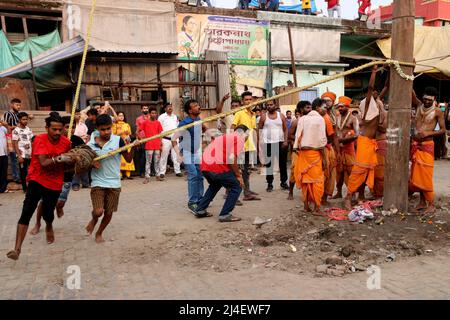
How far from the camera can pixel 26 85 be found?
11375 mm

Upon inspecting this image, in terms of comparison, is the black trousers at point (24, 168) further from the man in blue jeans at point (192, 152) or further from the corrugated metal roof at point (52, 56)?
the man in blue jeans at point (192, 152)

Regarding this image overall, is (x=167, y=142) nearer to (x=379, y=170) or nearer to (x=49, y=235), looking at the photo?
(x=379, y=170)

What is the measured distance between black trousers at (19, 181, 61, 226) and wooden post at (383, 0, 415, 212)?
433 cm

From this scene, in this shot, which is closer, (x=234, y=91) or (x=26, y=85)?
(x=26, y=85)

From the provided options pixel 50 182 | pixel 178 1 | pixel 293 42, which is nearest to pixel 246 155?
pixel 50 182

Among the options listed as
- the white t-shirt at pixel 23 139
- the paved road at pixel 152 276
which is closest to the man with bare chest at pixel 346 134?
the paved road at pixel 152 276

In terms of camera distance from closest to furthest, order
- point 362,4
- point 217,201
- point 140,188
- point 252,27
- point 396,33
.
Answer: point 396,33, point 217,201, point 140,188, point 252,27, point 362,4

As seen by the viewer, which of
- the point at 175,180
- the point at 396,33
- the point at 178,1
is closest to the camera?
the point at 396,33

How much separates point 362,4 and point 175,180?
12.7 metres

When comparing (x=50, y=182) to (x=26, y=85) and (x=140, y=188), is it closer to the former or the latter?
(x=140, y=188)

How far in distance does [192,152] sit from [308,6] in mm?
13446

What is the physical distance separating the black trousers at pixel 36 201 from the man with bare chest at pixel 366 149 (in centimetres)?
428

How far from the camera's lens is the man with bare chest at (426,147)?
6348 millimetres

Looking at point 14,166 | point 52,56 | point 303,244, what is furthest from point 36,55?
point 303,244
